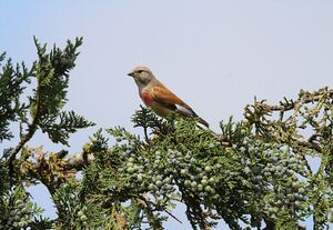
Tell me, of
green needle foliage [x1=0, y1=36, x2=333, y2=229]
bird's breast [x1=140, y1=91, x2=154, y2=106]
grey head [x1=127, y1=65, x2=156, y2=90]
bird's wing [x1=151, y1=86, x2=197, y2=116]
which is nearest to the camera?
green needle foliage [x1=0, y1=36, x2=333, y2=229]

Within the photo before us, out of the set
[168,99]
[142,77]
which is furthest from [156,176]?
[142,77]

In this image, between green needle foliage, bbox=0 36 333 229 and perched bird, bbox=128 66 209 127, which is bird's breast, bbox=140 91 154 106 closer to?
perched bird, bbox=128 66 209 127

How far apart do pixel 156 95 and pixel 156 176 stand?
4543mm

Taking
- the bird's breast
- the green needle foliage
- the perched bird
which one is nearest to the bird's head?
the perched bird

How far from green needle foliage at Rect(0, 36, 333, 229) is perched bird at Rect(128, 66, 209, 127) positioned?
3.05 m

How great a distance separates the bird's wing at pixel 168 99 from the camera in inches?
325

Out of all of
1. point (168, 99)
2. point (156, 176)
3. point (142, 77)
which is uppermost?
point (142, 77)

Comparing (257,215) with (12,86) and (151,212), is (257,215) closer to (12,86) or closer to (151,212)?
(151,212)

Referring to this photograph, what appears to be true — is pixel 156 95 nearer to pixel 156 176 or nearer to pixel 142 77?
pixel 142 77

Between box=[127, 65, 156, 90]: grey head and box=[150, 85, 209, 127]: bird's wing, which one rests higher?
box=[127, 65, 156, 90]: grey head

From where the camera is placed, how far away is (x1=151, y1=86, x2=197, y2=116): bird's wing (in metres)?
8.25

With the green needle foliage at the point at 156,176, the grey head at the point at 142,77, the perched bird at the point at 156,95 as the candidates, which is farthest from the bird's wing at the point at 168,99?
the green needle foliage at the point at 156,176

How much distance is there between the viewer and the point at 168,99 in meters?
8.66

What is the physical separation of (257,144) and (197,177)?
0.41 metres
